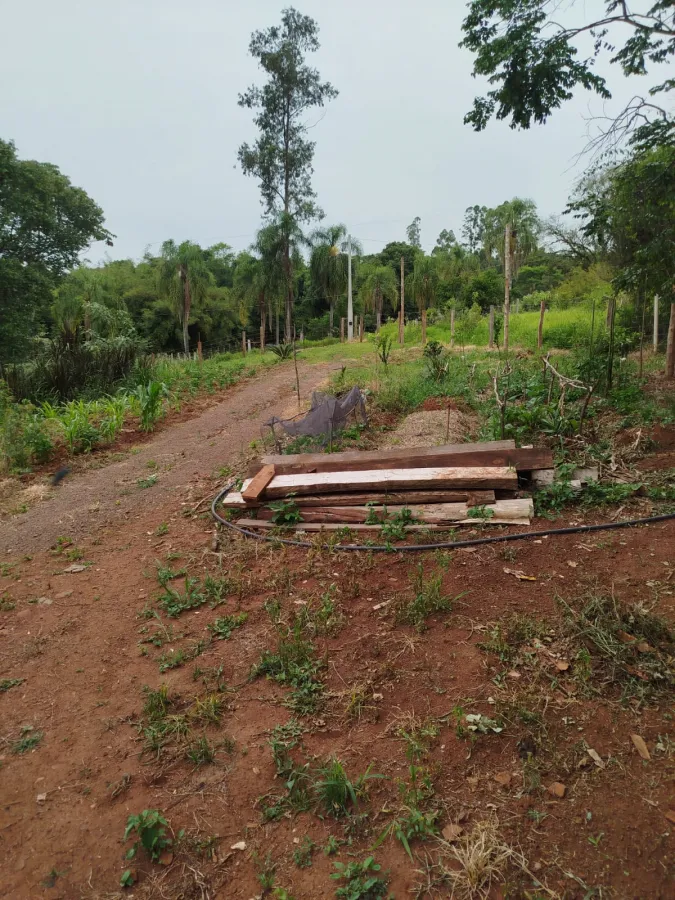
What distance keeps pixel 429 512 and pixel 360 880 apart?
255 centimetres

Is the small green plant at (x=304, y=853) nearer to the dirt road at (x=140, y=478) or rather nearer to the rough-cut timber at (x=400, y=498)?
the rough-cut timber at (x=400, y=498)

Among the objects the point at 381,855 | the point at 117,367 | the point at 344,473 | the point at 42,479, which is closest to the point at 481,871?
the point at 381,855

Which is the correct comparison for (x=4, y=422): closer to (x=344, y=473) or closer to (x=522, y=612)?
(x=344, y=473)

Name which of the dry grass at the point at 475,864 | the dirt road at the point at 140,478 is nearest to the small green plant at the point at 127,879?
the dry grass at the point at 475,864

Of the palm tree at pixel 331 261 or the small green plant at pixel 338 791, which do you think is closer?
the small green plant at pixel 338 791

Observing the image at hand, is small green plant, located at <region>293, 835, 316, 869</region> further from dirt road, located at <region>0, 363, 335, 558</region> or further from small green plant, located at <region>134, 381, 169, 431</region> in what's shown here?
small green plant, located at <region>134, 381, 169, 431</region>

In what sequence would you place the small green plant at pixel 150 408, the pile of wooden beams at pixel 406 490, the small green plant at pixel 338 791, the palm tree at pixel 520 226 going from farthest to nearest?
the palm tree at pixel 520 226 < the small green plant at pixel 150 408 < the pile of wooden beams at pixel 406 490 < the small green plant at pixel 338 791

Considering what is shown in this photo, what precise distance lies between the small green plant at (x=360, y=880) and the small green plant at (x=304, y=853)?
10 centimetres

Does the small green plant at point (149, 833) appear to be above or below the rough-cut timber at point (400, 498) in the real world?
below

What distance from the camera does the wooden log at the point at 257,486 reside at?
4.40 meters

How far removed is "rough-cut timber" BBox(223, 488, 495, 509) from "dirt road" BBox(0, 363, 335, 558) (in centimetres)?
160

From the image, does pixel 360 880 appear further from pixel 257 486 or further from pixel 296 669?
pixel 257 486

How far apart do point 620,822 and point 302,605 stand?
1926mm

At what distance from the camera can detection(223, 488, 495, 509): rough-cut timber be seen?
4.02 meters
